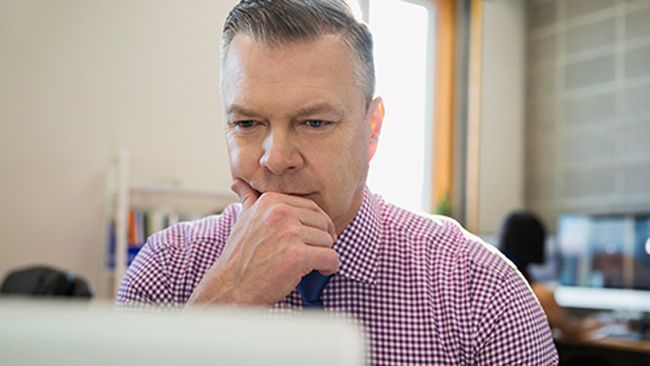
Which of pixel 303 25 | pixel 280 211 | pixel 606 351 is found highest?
pixel 303 25

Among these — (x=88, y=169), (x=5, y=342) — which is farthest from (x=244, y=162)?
(x=88, y=169)

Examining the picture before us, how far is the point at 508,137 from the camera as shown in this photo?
4.38 meters

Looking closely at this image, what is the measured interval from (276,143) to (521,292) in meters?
0.37

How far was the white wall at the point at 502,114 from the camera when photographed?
4.31 metres

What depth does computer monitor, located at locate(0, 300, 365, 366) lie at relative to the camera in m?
0.14

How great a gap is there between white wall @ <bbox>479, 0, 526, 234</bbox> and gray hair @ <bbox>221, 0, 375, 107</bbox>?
368 centimetres

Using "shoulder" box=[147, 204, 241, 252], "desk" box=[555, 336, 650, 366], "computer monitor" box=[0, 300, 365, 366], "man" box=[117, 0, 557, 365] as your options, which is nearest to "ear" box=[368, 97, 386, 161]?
"man" box=[117, 0, 557, 365]

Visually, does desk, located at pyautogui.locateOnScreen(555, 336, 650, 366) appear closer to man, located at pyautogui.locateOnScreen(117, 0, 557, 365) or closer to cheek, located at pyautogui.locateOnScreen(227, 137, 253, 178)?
man, located at pyautogui.locateOnScreen(117, 0, 557, 365)

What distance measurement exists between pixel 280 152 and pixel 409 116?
11.1ft

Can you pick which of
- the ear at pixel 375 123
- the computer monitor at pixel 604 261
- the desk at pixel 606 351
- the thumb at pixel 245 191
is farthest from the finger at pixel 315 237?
the computer monitor at pixel 604 261

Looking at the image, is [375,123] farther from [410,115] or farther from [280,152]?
[410,115]

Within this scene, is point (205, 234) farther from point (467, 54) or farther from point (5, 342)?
point (467, 54)

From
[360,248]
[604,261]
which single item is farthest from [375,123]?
[604,261]

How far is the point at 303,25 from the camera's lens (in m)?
0.71
